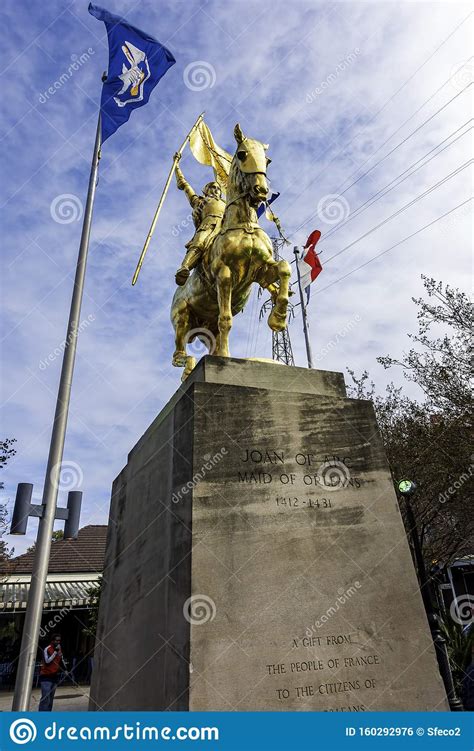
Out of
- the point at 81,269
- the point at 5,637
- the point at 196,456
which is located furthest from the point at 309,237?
the point at 5,637

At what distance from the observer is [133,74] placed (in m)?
10.3

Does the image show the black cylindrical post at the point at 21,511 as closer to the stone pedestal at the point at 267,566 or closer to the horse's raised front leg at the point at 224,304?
the stone pedestal at the point at 267,566

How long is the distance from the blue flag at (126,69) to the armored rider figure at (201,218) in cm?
226

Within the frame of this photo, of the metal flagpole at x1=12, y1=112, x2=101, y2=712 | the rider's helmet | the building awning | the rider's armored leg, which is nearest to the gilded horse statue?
the rider's armored leg

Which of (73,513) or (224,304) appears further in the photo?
(73,513)

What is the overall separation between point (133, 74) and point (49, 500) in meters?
8.59

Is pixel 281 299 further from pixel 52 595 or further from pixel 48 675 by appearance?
pixel 52 595

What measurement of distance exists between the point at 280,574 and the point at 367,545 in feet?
3.12

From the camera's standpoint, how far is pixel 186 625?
3908 mm

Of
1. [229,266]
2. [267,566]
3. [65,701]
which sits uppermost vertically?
[229,266]

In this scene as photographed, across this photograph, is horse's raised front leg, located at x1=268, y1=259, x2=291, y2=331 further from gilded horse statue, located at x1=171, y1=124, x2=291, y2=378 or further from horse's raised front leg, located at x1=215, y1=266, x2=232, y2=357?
horse's raised front leg, located at x1=215, y1=266, x2=232, y2=357

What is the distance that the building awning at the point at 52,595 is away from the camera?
21656 millimetres

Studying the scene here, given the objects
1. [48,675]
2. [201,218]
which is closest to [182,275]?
[201,218]

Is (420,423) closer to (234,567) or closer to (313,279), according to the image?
(313,279)
